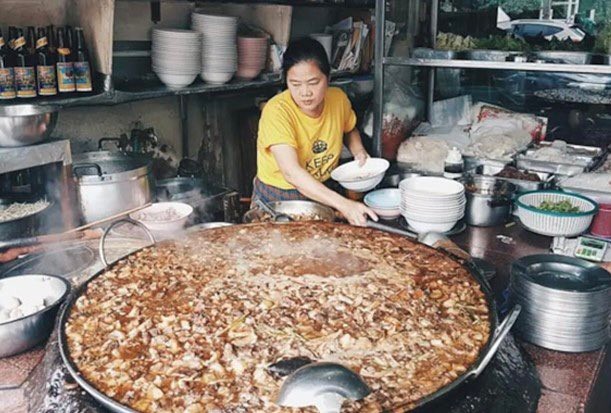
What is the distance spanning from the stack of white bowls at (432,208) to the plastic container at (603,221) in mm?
658

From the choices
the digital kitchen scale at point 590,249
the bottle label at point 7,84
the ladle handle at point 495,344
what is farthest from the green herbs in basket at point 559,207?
the bottle label at point 7,84

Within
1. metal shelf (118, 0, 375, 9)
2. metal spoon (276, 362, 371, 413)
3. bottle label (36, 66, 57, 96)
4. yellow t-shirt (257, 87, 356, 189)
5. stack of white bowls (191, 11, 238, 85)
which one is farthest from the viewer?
metal shelf (118, 0, 375, 9)

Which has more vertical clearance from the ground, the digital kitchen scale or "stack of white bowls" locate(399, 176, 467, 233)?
"stack of white bowls" locate(399, 176, 467, 233)

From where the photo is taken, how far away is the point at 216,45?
3.87 metres

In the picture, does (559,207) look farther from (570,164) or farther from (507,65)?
(507,65)

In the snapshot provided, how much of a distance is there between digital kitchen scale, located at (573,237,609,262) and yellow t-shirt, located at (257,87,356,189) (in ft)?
5.01

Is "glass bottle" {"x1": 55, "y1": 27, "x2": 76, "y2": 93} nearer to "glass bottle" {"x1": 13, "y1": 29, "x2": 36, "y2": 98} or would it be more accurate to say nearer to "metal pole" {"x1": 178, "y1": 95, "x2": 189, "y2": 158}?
"glass bottle" {"x1": 13, "y1": 29, "x2": 36, "y2": 98}

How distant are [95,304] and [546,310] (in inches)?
60.4

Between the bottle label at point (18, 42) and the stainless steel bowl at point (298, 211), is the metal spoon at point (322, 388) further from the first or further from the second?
the bottle label at point (18, 42)

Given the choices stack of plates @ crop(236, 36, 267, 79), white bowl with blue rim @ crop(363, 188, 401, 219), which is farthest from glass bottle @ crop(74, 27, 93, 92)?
white bowl with blue rim @ crop(363, 188, 401, 219)

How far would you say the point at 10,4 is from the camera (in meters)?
3.22

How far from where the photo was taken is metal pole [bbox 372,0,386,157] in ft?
12.1

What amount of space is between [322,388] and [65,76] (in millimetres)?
2497

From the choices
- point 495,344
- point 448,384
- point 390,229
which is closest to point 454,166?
point 390,229
